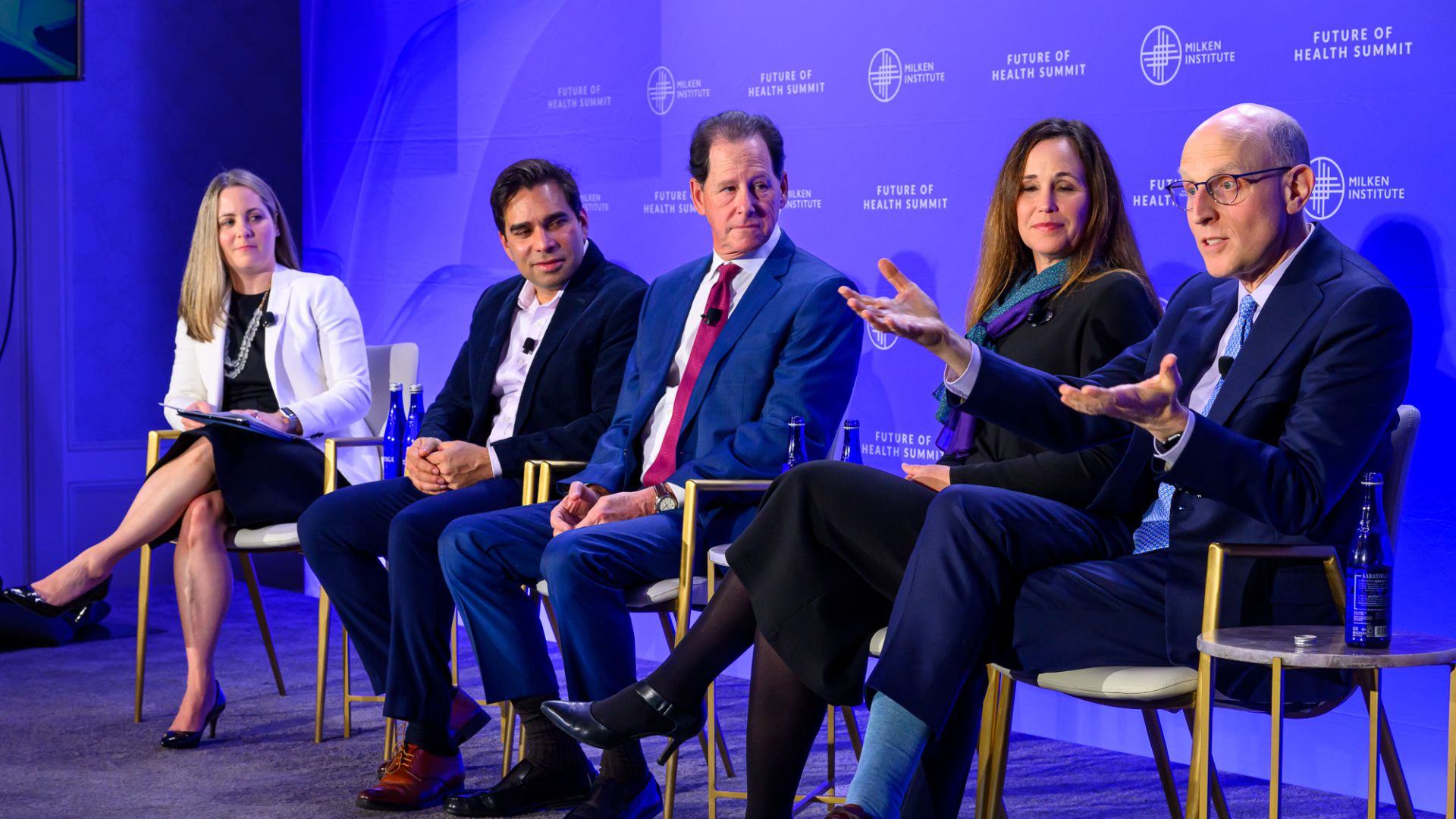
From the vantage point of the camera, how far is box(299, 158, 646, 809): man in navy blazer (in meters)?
3.46

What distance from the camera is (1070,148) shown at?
9.70 feet

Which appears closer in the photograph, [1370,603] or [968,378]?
[1370,603]

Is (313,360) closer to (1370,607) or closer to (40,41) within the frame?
(40,41)

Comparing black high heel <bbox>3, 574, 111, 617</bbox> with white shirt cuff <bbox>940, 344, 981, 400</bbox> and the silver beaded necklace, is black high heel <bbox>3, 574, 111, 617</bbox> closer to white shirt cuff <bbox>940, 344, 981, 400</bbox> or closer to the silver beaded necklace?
the silver beaded necklace

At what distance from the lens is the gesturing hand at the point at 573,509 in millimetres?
3203

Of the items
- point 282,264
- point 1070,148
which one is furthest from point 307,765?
point 1070,148

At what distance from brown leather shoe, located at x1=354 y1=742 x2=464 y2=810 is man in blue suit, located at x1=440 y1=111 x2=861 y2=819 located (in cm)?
9

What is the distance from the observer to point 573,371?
12.0 ft

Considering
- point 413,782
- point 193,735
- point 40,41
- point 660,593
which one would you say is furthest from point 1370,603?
point 40,41

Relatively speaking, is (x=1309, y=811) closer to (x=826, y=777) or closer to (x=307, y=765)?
(x=826, y=777)

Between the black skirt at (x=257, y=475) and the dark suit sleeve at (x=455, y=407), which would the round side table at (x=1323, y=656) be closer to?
the dark suit sleeve at (x=455, y=407)

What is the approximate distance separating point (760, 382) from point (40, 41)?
3.66 meters

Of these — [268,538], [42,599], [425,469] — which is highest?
[425,469]

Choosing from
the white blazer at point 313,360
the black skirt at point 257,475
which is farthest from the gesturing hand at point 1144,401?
the white blazer at point 313,360
